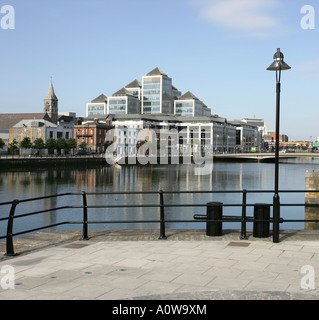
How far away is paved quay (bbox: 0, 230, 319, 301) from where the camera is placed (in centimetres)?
650

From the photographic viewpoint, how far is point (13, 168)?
80.2 m

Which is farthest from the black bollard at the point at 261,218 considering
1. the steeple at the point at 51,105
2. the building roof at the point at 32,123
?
the steeple at the point at 51,105

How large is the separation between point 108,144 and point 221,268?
14057cm

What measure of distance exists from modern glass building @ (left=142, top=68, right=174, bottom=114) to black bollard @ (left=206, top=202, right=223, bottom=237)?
183265mm

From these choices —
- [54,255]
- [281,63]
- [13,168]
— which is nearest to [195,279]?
[54,255]

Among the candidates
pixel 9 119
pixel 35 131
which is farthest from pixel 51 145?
pixel 9 119

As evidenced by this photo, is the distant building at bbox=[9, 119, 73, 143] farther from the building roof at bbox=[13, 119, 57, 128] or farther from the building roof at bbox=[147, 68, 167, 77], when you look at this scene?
the building roof at bbox=[147, 68, 167, 77]

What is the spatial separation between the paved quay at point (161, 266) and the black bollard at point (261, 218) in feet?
0.73

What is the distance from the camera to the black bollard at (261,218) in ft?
35.2

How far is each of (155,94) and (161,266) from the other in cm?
18822

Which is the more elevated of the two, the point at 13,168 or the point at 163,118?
the point at 163,118

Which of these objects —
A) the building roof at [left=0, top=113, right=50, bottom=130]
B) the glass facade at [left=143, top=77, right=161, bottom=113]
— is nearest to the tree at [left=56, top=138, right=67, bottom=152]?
the building roof at [left=0, top=113, right=50, bottom=130]
